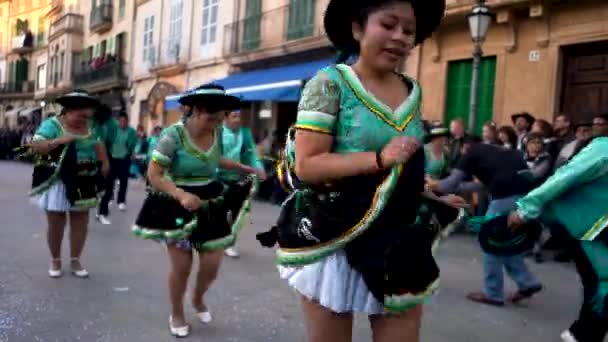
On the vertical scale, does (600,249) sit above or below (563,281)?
above

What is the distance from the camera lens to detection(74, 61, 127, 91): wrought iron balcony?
102 feet

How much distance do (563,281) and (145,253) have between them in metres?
4.52

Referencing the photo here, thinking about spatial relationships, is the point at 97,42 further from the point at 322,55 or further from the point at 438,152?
the point at 438,152

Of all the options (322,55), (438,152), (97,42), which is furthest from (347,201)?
(97,42)

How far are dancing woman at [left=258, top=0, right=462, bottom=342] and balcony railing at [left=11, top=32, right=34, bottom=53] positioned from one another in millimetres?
56287

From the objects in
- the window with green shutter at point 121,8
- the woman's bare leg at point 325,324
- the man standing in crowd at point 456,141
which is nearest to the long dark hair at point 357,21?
the woman's bare leg at point 325,324

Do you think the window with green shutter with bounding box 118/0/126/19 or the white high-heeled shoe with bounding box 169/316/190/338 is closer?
the white high-heeled shoe with bounding box 169/316/190/338

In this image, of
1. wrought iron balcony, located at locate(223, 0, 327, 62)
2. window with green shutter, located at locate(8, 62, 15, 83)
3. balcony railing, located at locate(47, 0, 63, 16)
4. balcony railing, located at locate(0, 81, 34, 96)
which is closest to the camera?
wrought iron balcony, located at locate(223, 0, 327, 62)

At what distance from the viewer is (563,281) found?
645 cm

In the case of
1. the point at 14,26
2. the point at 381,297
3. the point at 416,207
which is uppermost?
the point at 14,26

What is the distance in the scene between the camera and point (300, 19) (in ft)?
59.4

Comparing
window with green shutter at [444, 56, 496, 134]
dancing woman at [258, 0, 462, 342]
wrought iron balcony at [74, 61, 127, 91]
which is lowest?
dancing woman at [258, 0, 462, 342]

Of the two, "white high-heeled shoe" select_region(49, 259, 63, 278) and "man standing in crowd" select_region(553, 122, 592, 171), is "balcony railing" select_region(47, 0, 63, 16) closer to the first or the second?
"white high-heeled shoe" select_region(49, 259, 63, 278)

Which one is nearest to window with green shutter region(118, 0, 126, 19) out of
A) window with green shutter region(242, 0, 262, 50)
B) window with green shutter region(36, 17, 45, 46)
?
window with green shutter region(242, 0, 262, 50)
